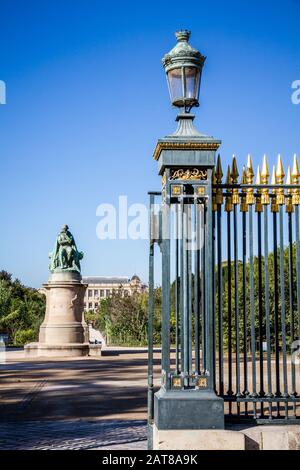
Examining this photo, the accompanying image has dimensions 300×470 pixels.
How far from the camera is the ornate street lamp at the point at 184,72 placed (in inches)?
262

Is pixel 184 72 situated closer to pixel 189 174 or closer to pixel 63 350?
pixel 189 174

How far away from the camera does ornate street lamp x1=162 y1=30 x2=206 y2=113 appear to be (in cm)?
666

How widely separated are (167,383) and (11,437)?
2.88m

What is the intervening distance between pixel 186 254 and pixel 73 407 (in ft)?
18.6

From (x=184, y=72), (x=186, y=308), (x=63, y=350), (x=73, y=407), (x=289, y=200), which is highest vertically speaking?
(x=184, y=72)

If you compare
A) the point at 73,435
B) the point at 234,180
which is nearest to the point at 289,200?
the point at 234,180

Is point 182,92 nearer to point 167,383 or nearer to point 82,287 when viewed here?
point 167,383

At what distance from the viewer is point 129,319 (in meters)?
37.3

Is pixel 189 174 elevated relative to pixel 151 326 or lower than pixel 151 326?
elevated

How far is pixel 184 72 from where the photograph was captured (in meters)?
6.70

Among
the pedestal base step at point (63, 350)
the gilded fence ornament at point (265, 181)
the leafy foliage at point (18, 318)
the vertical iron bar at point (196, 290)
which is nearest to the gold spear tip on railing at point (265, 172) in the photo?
the gilded fence ornament at point (265, 181)

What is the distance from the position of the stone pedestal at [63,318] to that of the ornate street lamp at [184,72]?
770 inches

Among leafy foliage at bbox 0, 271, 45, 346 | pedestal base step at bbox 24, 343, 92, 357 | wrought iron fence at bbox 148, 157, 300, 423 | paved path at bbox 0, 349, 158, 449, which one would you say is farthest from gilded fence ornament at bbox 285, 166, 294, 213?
leafy foliage at bbox 0, 271, 45, 346

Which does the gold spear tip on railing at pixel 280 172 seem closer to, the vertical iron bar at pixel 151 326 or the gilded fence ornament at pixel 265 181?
the gilded fence ornament at pixel 265 181
